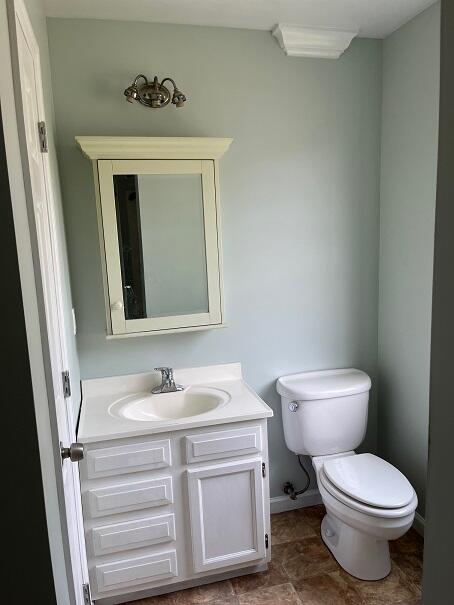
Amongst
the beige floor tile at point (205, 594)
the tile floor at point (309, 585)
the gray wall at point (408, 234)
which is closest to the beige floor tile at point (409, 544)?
the tile floor at point (309, 585)

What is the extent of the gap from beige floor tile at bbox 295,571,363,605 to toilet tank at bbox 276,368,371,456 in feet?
1.76

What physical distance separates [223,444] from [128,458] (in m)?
0.38

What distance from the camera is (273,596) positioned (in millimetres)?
1885

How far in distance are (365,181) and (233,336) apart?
107 cm

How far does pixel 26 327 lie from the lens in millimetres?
721

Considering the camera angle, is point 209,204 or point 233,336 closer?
point 209,204

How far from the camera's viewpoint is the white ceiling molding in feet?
6.73

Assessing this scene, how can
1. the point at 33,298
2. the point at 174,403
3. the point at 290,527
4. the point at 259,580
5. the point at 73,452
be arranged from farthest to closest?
the point at 290,527 < the point at 174,403 < the point at 259,580 < the point at 73,452 < the point at 33,298

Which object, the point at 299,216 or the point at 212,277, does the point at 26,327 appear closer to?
the point at 212,277

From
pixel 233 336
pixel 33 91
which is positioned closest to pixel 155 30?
pixel 33 91

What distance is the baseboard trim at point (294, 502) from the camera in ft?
7.99

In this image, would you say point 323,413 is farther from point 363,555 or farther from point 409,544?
point 409,544

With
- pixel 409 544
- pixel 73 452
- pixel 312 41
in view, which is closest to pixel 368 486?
pixel 409 544

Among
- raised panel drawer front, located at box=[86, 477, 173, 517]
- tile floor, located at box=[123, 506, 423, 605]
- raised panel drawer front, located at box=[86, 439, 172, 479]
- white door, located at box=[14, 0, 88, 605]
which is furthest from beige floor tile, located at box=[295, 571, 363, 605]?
white door, located at box=[14, 0, 88, 605]
